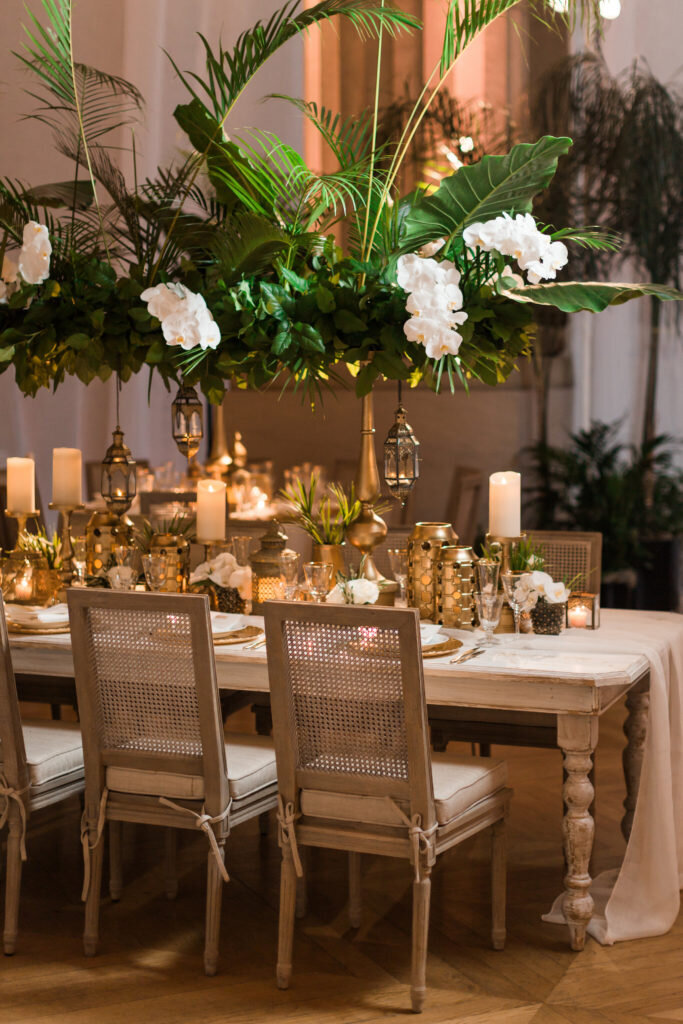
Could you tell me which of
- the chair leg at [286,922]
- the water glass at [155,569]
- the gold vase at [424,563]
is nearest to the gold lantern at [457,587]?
the gold vase at [424,563]

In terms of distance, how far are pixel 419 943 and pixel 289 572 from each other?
1176mm

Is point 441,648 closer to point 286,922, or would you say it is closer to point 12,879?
point 286,922

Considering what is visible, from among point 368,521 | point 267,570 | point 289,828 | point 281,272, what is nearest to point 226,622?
point 267,570

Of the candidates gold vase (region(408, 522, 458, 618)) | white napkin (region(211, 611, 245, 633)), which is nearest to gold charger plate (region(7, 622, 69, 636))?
white napkin (region(211, 611, 245, 633))

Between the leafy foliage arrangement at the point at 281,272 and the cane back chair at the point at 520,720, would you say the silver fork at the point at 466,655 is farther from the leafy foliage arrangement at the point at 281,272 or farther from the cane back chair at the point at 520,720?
the leafy foliage arrangement at the point at 281,272

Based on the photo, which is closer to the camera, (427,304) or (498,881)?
(498,881)

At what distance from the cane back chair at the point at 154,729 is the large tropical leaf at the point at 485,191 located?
4.08ft

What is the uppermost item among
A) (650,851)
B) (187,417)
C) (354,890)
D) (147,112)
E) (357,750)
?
(147,112)

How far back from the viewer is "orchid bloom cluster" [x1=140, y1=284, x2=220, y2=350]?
3363 mm

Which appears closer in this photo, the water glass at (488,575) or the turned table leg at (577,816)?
the turned table leg at (577,816)

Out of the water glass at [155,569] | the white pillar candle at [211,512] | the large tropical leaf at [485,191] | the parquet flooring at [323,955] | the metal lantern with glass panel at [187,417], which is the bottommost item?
the parquet flooring at [323,955]

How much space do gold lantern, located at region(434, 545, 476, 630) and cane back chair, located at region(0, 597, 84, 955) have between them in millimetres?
1044

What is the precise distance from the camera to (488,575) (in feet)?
10.6

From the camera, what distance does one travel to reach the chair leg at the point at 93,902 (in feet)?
9.90
